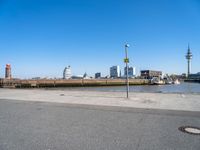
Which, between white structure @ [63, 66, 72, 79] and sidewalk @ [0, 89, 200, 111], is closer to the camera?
sidewalk @ [0, 89, 200, 111]

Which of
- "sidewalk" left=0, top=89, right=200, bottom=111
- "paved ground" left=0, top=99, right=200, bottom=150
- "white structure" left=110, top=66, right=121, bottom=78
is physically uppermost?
"white structure" left=110, top=66, right=121, bottom=78

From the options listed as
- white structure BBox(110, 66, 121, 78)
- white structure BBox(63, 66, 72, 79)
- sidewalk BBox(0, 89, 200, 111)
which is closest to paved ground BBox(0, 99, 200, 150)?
sidewalk BBox(0, 89, 200, 111)

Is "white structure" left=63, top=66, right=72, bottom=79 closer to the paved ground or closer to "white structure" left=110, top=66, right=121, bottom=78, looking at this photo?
"white structure" left=110, top=66, right=121, bottom=78

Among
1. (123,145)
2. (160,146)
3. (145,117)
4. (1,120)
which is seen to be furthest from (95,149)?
(1,120)

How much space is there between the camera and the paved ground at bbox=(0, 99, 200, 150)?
408 centimetres

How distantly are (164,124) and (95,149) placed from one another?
308 centimetres

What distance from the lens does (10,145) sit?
4.05m

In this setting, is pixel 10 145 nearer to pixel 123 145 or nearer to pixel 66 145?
pixel 66 145

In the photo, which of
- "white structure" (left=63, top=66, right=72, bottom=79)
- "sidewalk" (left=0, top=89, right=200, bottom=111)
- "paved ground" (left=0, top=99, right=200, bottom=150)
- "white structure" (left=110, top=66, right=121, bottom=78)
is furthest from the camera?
"white structure" (left=110, top=66, right=121, bottom=78)

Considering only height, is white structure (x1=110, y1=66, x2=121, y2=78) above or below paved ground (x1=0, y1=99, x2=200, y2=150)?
above

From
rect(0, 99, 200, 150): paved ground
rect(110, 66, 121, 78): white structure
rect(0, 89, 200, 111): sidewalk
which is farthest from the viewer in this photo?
rect(110, 66, 121, 78): white structure

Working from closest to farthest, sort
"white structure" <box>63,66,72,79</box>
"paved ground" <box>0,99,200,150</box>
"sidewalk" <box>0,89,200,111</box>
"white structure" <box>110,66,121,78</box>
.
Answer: "paved ground" <box>0,99,200,150</box>, "sidewalk" <box>0,89,200,111</box>, "white structure" <box>63,66,72,79</box>, "white structure" <box>110,66,121,78</box>

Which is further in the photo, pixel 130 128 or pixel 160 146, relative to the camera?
pixel 130 128

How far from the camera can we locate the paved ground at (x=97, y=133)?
13.4 feet
